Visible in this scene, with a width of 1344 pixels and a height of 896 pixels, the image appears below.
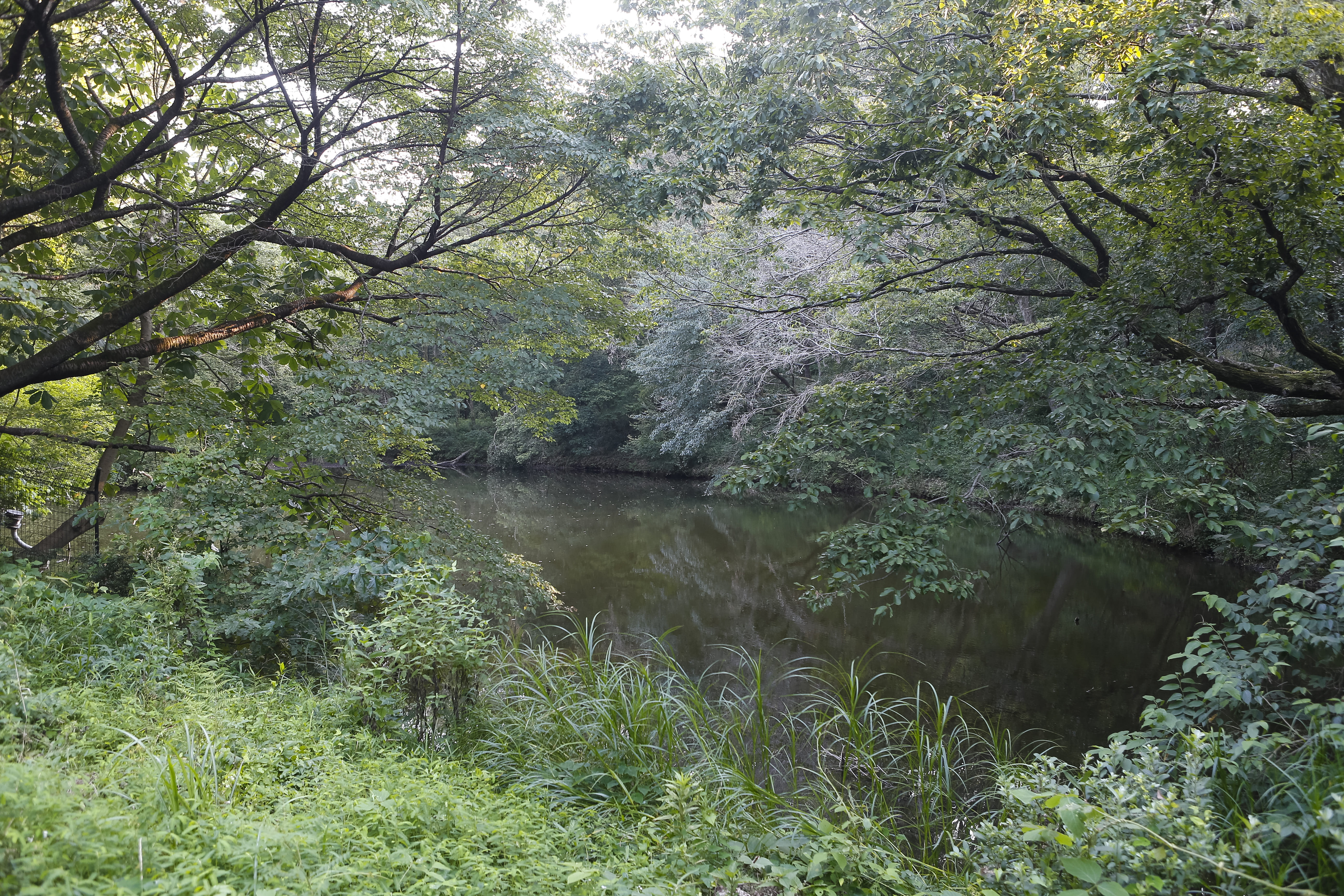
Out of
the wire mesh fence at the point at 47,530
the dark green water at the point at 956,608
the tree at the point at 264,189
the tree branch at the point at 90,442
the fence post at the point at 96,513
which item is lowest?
the dark green water at the point at 956,608

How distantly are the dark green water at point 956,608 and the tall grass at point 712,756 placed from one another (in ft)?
5.63

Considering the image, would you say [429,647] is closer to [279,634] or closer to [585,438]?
[279,634]

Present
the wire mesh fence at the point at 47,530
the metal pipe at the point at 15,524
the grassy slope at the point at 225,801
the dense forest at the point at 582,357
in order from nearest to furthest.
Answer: the grassy slope at the point at 225,801
the dense forest at the point at 582,357
the wire mesh fence at the point at 47,530
the metal pipe at the point at 15,524

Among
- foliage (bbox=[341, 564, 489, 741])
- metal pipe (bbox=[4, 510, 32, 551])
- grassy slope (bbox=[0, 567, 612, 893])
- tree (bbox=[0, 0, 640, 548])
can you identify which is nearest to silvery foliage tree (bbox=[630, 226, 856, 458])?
tree (bbox=[0, 0, 640, 548])

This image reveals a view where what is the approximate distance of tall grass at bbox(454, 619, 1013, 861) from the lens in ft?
10.5

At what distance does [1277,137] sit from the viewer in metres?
3.99

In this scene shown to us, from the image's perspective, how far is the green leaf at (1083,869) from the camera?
1.85 metres

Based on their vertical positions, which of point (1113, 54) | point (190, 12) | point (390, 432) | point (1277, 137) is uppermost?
point (190, 12)

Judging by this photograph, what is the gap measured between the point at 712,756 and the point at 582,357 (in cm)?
509

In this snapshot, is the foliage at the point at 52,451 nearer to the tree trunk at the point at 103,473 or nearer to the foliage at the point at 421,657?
the tree trunk at the point at 103,473

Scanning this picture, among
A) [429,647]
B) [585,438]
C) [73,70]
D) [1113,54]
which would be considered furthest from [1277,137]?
[585,438]

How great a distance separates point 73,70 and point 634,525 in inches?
489

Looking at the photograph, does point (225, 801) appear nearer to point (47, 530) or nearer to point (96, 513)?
point (96, 513)

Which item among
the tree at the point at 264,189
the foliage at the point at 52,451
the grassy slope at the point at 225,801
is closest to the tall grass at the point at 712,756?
the grassy slope at the point at 225,801
